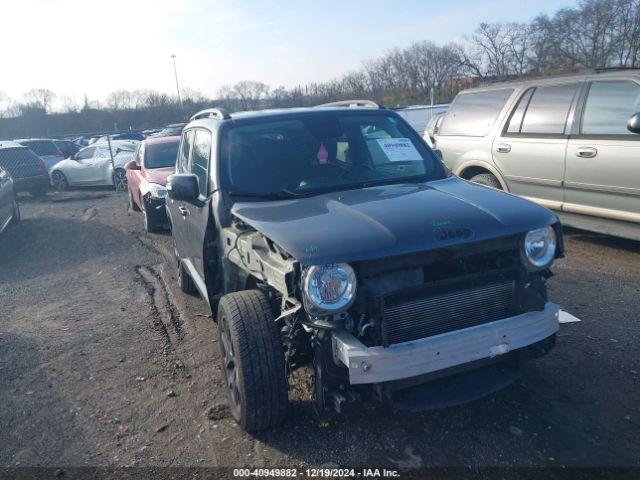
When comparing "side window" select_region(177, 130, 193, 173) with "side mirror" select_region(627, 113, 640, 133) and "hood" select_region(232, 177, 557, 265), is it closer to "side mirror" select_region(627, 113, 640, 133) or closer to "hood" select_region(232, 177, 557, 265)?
"hood" select_region(232, 177, 557, 265)

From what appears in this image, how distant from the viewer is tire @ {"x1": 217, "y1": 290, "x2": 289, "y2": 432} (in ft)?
10.0


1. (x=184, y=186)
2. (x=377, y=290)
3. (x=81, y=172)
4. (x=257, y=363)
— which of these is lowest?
(x=81, y=172)

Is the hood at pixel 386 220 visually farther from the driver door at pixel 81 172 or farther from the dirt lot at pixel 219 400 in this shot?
the driver door at pixel 81 172

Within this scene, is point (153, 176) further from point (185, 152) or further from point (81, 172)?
point (81, 172)

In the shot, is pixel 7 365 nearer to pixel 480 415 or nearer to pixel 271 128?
pixel 271 128

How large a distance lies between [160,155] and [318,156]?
284 inches

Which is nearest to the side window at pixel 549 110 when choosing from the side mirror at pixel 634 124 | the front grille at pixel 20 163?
the side mirror at pixel 634 124

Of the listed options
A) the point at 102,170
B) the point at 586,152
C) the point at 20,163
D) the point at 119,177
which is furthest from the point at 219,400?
the point at 102,170

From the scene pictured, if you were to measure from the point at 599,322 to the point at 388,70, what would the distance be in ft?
176

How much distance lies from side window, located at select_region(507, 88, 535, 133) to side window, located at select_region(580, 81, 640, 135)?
863mm

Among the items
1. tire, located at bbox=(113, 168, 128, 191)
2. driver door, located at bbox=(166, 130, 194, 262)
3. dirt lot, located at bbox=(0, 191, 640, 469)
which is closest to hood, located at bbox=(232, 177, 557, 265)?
dirt lot, located at bbox=(0, 191, 640, 469)

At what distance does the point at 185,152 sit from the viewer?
5.54 m

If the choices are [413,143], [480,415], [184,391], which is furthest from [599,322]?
[184,391]

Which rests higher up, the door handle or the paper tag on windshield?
the paper tag on windshield
